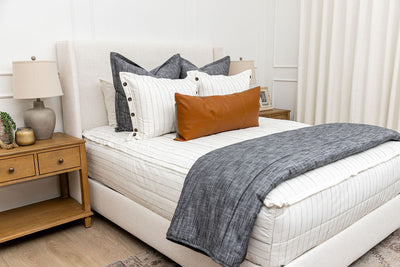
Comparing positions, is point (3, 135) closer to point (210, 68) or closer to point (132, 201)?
point (132, 201)

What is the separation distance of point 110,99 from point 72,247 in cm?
104

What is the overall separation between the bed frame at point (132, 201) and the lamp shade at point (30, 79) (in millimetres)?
240

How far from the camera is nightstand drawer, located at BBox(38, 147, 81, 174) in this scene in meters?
2.01

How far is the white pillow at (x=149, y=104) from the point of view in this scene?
210cm

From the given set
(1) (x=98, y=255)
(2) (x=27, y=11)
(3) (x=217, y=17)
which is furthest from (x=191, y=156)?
(3) (x=217, y=17)

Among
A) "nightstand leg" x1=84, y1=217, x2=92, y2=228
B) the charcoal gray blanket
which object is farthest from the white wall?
the charcoal gray blanket

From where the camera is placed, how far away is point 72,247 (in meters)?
2.03

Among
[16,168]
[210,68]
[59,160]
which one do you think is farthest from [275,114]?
[16,168]

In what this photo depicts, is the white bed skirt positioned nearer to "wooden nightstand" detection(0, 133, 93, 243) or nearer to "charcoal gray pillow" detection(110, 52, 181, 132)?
"wooden nightstand" detection(0, 133, 93, 243)

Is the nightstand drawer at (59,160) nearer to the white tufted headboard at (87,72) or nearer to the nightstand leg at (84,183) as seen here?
the nightstand leg at (84,183)

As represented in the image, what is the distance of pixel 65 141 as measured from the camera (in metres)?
2.13

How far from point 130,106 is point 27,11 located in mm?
971

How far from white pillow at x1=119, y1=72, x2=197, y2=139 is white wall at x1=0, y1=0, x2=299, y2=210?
0.69 metres

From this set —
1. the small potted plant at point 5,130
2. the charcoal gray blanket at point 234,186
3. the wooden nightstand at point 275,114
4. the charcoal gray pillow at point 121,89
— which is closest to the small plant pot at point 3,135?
the small potted plant at point 5,130
